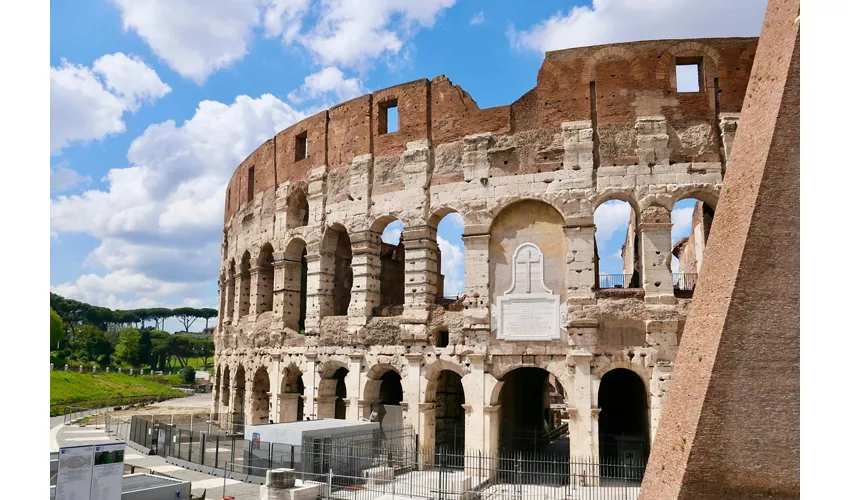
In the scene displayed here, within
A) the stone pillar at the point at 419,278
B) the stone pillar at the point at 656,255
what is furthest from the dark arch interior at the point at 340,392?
the stone pillar at the point at 656,255

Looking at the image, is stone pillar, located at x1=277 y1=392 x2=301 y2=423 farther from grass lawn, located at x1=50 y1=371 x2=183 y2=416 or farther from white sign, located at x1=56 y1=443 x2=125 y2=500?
grass lawn, located at x1=50 y1=371 x2=183 y2=416

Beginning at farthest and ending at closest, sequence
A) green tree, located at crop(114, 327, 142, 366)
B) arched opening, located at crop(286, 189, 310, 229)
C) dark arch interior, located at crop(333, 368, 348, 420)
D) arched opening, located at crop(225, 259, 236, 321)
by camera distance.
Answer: green tree, located at crop(114, 327, 142, 366)
arched opening, located at crop(225, 259, 236, 321)
arched opening, located at crop(286, 189, 310, 229)
dark arch interior, located at crop(333, 368, 348, 420)

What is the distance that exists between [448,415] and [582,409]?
504cm

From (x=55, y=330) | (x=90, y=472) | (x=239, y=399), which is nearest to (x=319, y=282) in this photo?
(x=239, y=399)

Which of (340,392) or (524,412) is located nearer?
(524,412)

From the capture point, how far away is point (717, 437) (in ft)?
32.2

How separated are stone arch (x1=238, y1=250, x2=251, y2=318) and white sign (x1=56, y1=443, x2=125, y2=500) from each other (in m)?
14.2

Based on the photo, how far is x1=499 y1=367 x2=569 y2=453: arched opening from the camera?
18406 mm

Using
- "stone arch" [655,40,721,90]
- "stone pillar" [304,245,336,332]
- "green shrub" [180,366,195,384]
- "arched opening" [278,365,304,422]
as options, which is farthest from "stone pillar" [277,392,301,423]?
"green shrub" [180,366,195,384]

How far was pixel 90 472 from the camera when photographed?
10.6 m

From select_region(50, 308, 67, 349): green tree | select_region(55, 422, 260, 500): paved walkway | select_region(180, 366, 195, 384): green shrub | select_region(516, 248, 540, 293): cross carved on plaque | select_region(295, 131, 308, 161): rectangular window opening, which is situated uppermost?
select_region(295, 131, 308, 161): rectangular window opening

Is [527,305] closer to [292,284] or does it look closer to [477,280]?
[477,280]

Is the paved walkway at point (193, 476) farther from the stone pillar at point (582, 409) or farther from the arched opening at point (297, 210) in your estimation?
the arched opening at point (297, 210)

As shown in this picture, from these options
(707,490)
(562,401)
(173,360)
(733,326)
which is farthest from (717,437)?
(173,360)
